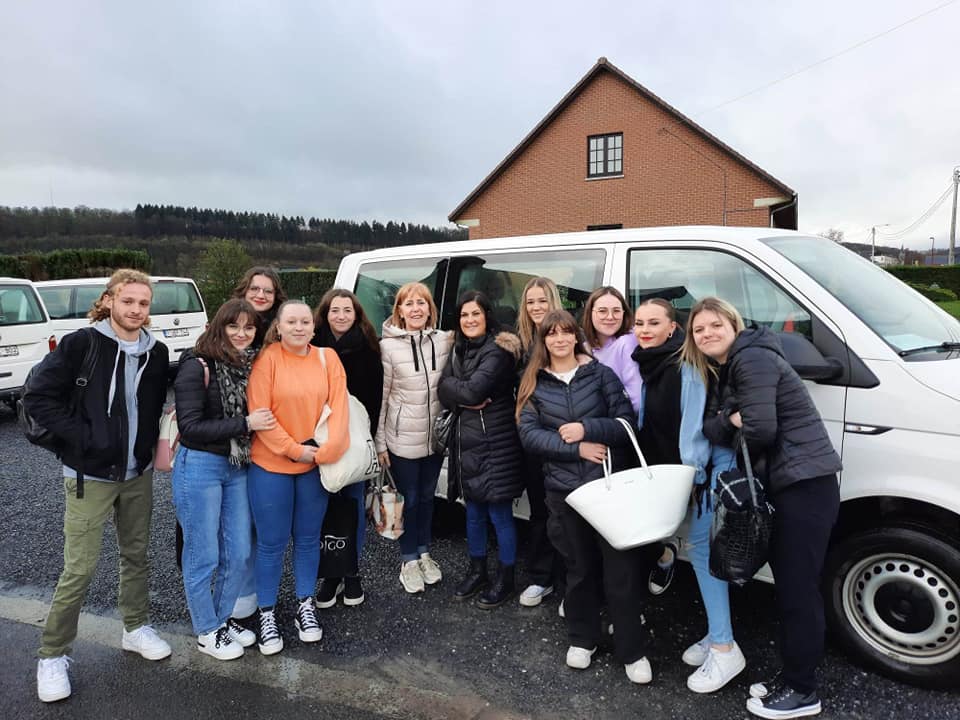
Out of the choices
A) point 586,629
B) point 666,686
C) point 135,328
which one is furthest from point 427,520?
point 135,328

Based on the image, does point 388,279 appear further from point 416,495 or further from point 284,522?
point 284,522

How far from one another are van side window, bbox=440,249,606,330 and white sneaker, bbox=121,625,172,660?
241 centimetres

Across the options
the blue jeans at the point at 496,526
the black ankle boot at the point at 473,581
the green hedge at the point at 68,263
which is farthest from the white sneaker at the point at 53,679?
the green hedge at the point at 68,263

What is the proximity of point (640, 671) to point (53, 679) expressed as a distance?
263 centimetres

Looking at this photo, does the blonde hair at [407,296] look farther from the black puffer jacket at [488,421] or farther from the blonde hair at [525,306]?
the blonde hair at [525,306]

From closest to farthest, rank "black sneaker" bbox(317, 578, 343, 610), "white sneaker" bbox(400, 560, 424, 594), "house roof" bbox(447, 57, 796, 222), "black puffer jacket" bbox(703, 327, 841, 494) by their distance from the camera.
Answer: "black puffer jacket" bbox(703, 327, 841, 494) < "black sneaker" bbox(317, 578, 343, 610) < "white sneaker" bbox(400, 560, 424, 594) < "house roof" bbox(447, 57, 796, 222)

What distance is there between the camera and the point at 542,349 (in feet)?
9.96

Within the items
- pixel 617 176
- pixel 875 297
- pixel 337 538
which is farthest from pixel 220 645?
pixel 617 176

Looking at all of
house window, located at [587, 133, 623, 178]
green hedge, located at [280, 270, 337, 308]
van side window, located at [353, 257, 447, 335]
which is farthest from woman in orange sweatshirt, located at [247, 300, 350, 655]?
green hedge, located at [280, 270, 337, 308]

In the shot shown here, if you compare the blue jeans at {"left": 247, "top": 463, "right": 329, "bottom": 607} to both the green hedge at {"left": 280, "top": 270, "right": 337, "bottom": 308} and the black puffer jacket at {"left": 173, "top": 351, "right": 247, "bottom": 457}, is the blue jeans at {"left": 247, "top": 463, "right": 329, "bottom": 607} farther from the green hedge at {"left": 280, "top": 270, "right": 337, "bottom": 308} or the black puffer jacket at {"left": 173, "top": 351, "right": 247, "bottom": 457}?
the green hedge at {"left": 280, "top": 270, "right": 337, "bottom": 308}

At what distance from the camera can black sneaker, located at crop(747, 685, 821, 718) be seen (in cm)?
253

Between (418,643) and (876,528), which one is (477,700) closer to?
(418,643)

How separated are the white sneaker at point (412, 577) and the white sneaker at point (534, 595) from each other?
24.5 inches

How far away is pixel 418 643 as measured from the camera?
3207 mm
